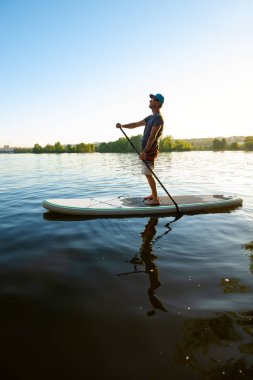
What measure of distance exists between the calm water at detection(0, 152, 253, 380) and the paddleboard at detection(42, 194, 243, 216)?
1.35 meters

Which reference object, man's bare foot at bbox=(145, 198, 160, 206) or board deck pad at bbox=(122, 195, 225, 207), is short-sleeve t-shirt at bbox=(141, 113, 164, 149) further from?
board deck pad at bbox=(122, 195, 225, 207)

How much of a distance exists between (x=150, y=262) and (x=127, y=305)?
Answer: 4.04ft

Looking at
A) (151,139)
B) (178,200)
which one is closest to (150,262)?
(151,139)

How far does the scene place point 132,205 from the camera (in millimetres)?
7598

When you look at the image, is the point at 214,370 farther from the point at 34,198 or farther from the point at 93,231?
the point at 34,198

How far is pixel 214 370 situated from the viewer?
7.25ft

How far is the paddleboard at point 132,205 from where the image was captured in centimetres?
714

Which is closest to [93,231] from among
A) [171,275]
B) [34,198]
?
[171,275]

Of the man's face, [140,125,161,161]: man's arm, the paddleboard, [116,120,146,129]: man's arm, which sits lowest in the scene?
the paddleboard

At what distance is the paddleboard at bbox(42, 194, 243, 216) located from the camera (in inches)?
281

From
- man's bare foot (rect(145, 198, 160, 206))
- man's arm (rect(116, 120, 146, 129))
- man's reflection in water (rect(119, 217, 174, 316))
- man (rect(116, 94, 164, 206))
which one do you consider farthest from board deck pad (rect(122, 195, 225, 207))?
man's arm (rect(116, 120, 146, 129))

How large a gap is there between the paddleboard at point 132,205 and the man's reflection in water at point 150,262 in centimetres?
94

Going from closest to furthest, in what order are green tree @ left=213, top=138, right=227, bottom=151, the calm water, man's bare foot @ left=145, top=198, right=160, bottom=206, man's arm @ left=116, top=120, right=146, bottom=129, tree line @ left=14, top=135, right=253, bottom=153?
the calm water
man's bare foot @ left=145, top=198, right=160, bottom=206
man's arm @ left=116, top=120, right=146, bottom=129
tree line @ left=14, top=135, right=253, bottom=153
green tree @ left=213, top=138, right=227, bottom=151

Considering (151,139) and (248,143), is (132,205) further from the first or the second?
(248,143)
